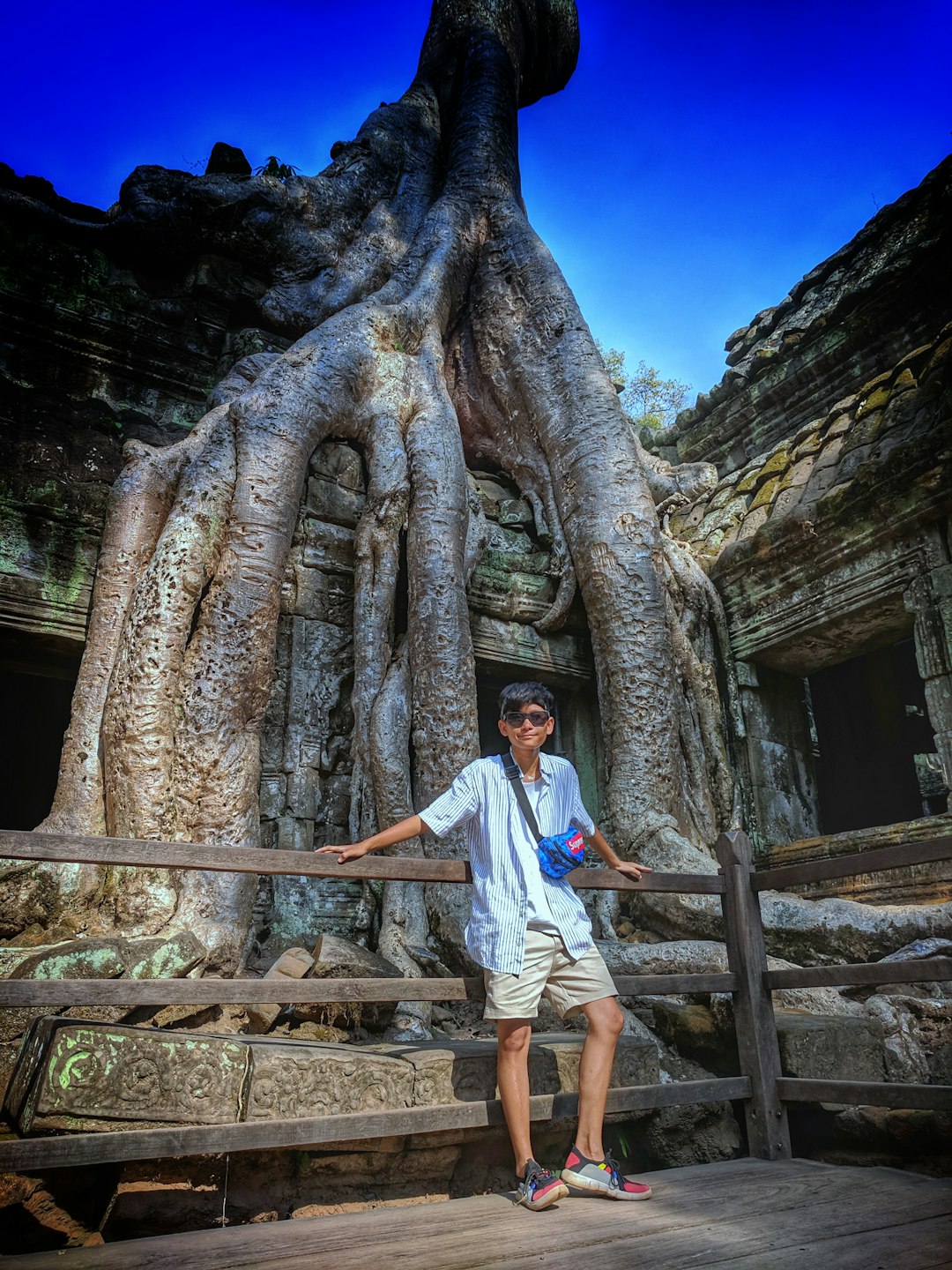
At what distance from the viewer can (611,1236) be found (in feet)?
5.97

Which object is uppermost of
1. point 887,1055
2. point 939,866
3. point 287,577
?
point 287,577

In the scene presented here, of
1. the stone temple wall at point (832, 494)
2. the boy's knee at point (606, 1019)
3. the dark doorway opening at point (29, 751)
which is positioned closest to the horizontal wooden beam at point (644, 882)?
the boy's knee at point (606, 1019)

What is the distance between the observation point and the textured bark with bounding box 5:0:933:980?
4.03 metres

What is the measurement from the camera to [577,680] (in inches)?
238

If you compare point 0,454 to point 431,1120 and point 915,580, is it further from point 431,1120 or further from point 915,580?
point 915,580

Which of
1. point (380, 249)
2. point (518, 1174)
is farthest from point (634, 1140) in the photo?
point (380, 249)

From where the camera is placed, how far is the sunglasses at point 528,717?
8.16 feet

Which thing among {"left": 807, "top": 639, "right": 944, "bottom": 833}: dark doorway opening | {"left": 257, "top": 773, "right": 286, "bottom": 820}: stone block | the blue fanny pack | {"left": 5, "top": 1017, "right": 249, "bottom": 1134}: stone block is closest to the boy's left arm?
the blue fanny pack

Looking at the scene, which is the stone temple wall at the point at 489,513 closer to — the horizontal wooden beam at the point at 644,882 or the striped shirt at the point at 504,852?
the horizontal wooden beam at the point at 644,882

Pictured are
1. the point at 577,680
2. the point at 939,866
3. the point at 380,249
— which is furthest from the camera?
the point at 380,249

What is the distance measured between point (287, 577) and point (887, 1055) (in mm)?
3761

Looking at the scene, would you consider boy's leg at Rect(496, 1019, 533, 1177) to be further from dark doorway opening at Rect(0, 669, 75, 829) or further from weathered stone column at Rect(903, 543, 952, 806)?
dark doorway opening at Rect(0, 669, 75, 829)

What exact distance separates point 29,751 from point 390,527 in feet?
14.4

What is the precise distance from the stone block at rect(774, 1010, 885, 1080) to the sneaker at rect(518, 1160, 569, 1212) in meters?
1.11
